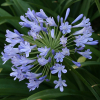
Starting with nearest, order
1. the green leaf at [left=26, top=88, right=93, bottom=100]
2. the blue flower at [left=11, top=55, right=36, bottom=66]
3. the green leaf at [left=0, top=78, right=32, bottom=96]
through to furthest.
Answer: the blue flower at [left=11, top=55, right=36, bottom=66]
the green leaf at [left=26, top=88, right=93, bottom=100]
the green leaf at [left=0, top=78, right=32, bottom=96]

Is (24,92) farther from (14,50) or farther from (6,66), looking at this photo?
(14,50)

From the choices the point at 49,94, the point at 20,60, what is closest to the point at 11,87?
the point at 49,94

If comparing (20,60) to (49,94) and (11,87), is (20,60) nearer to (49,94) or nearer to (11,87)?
(49,94)

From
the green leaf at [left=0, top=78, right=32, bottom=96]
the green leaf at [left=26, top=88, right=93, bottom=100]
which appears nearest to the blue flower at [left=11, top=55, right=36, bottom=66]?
the green leaf at [left=26, top=88, right=93, bottom=100]

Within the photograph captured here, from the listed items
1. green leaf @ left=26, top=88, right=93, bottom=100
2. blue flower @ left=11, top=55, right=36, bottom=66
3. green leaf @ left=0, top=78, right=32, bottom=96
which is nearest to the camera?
blue flower @ left=11, top=55, right=36, bottom=66

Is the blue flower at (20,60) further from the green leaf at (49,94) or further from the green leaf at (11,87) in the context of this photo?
the green leaf at (11,87)

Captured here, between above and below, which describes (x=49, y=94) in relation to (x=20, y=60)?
below

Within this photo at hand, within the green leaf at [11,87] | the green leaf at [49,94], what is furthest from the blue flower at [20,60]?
the green leaf at [11,87]

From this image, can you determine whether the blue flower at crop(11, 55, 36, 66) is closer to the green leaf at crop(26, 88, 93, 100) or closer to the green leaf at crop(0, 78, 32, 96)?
the green leaf at crop(26, 88, 93, 100)

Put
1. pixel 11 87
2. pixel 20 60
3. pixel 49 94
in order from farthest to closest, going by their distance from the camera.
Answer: pixel 11 87
pixel 49 94
pixel 20 60

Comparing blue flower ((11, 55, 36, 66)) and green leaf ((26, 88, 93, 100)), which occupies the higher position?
blue flower ((11, 55, 36, 66))

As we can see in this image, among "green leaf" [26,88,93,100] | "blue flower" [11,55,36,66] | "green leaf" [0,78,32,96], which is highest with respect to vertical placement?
"blue flower" [11,55,36,66]

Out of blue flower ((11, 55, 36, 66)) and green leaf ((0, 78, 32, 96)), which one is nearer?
blue flower ((11, 55, 36, 66))
